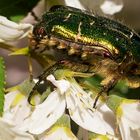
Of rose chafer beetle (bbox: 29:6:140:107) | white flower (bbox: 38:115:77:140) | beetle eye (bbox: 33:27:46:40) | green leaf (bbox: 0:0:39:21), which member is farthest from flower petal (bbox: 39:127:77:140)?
green leaf (bbox: 0:0:39:21)

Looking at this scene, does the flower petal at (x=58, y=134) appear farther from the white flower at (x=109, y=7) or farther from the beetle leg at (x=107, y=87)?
the white flower at (x=109, y=7)

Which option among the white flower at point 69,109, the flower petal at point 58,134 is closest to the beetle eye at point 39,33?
the white flower at point 69,109

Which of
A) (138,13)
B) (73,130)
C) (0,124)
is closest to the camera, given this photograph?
(0,124)

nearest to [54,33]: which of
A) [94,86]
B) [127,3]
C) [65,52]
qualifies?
[65,52]

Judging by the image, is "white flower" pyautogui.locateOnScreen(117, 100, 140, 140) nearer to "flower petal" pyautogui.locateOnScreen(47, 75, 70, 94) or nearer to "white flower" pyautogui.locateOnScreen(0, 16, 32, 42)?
"flower petal" pyautogui.locateOnScreen(47, 75, 70, 94)

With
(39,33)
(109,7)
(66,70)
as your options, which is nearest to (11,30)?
(39,33)

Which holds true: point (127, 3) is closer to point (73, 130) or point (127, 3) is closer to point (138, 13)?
point (138, 13)
